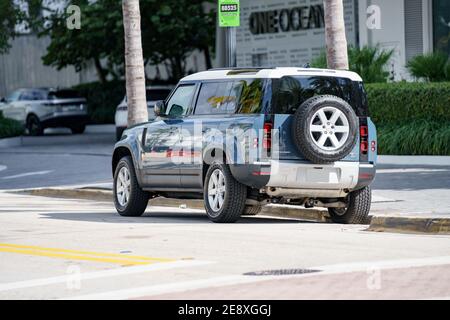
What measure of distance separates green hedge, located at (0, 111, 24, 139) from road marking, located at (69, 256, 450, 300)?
29.2 meters

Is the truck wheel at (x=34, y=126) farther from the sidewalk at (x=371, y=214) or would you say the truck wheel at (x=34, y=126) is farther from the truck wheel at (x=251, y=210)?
the truck wheel at (x=251, y=210)

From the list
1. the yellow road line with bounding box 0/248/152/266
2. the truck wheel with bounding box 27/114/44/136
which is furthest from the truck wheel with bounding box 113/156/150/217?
the truck wheel with bounding box 27/114/44/136

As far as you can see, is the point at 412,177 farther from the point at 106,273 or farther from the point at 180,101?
the point at 106,273

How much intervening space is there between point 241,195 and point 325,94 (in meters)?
1.64

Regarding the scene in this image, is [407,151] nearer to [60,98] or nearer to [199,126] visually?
[199,126]

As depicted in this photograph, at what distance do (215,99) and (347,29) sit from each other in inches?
685

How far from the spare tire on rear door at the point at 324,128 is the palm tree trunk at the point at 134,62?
8146 mm

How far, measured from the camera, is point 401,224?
49.9 ft

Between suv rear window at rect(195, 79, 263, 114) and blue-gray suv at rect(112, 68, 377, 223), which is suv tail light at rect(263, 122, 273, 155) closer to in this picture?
blue-gray suv at rect(112, 68, 377, 223)

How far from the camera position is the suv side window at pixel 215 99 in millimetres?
16625

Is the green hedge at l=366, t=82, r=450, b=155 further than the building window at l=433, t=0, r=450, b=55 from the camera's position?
No

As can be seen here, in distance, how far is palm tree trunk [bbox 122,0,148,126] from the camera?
23.3 metres

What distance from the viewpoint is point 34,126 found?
1790 inches
